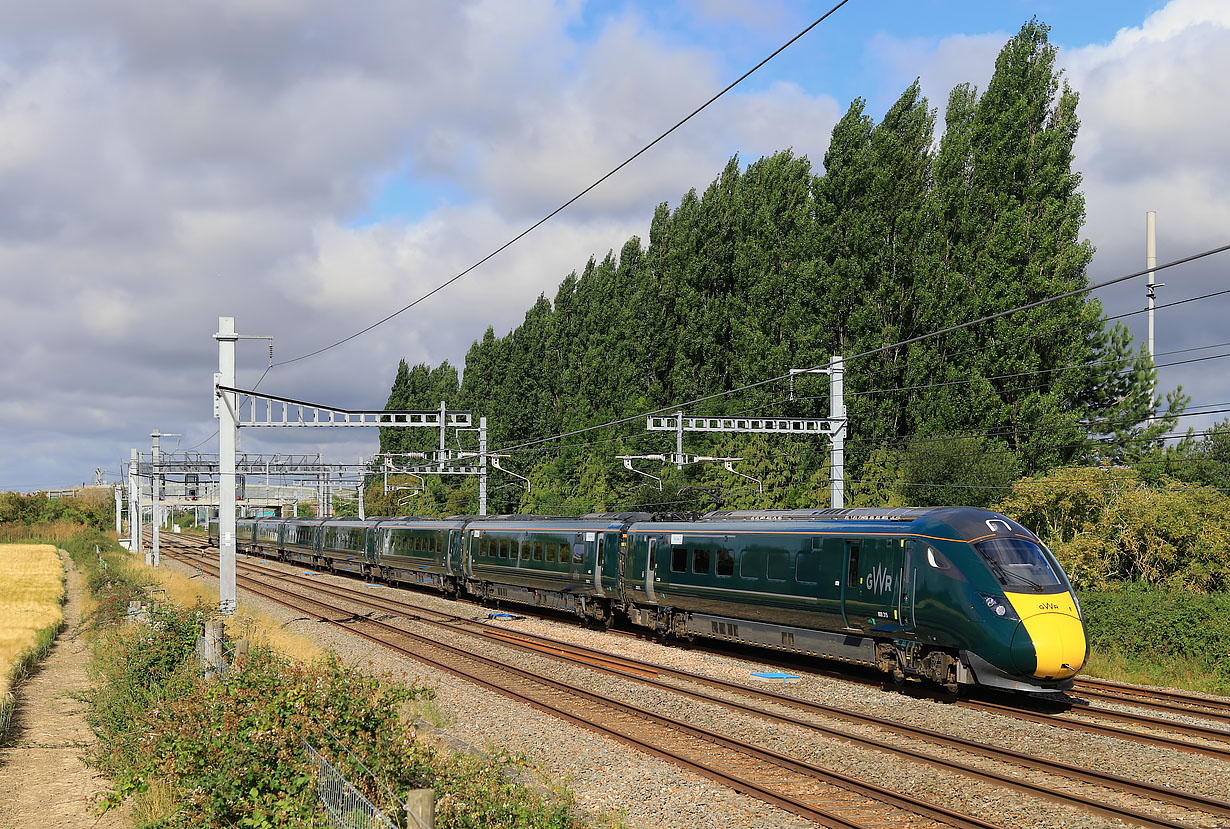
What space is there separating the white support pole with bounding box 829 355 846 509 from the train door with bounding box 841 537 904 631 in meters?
8.65

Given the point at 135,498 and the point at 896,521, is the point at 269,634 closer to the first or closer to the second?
the point at 896,521

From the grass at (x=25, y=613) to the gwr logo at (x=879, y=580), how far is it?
584 inches

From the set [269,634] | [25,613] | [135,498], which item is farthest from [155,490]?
[269,634]

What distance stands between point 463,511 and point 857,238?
4141 centimetres

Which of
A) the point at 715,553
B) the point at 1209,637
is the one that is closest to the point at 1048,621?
the point at 1209,637

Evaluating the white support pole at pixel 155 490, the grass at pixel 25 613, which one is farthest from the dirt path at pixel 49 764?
the white support pole at pixel 155 490

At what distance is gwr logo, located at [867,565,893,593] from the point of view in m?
17.4

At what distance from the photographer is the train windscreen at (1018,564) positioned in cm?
1593

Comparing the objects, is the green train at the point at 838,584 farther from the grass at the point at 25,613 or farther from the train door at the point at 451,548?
the grass at the point at 25,613

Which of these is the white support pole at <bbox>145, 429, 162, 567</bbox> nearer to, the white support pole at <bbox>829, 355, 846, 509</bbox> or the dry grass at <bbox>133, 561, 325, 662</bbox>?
the dry grass at <bbox>133, 561, 325, 662</bbox>

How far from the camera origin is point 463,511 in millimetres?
72500

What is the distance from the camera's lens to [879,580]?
693 inches

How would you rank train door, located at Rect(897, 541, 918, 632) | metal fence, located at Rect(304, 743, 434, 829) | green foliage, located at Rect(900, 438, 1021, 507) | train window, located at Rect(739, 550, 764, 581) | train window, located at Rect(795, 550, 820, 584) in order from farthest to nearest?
green foliage, located at Rect(900, 438, 1021, 507)
train window, located at Rect(739, 550, 764, 581)
train window, located at Rect(795, 550, 820, 584)
train door, located at Rect(897, 541, 918, 632)
metal fence, located at Rect(304, 743, 434, 829)

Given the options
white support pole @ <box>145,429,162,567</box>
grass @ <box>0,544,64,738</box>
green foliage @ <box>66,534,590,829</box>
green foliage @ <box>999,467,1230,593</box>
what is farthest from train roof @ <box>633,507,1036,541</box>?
white support pole @ <box>145,429,162,567</box>
